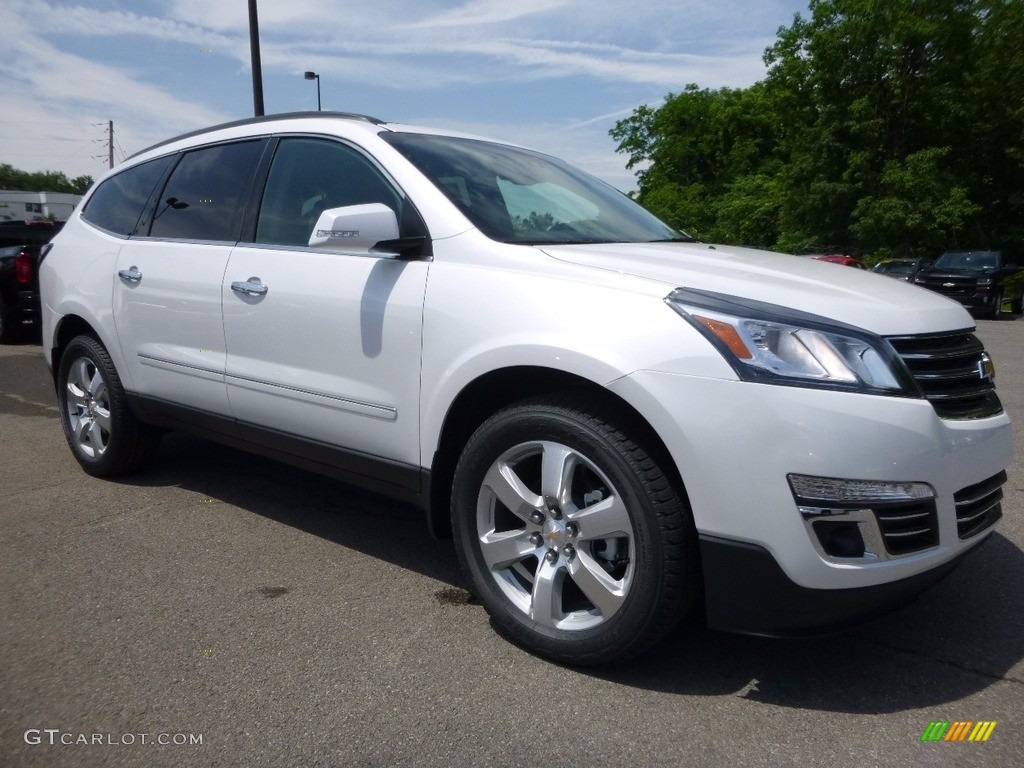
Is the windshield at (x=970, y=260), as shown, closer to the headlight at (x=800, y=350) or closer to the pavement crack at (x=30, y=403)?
the pavement crack at (x=30, y=403)

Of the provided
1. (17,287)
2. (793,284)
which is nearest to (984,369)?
(793,284)

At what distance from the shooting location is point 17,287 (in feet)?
35.8

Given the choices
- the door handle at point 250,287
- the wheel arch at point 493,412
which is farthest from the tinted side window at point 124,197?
the wheel arch at point 493,412

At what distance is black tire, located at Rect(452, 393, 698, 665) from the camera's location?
2539 millimetres

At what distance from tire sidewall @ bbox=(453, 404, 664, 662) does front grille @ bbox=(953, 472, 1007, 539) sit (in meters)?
0.86

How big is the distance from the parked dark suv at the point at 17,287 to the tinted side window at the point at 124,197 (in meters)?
6.31

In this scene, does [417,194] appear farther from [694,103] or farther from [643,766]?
[694,103]

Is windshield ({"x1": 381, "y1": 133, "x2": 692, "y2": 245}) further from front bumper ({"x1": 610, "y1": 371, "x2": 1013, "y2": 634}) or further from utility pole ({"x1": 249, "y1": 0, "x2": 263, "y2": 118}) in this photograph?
utility pole ({"x1": 249, "y1": 0, "x2": 263, "y2": 118})

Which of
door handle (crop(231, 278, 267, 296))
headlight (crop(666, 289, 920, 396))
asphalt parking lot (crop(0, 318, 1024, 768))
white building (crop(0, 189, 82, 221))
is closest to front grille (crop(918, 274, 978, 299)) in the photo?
asphalt parking lot (crop(0, 318, 1024, 768))

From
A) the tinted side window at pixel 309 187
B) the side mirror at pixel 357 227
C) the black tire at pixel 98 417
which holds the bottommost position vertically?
the black tire at pixel 98 417

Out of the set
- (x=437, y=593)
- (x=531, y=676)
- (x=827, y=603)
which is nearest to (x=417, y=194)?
(x=437, y=593)

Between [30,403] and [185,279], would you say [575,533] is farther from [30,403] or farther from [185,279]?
[30,403]

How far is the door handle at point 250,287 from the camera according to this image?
362 cm

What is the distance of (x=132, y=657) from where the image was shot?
2834mm
